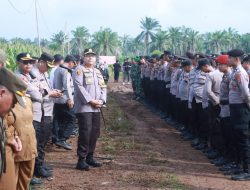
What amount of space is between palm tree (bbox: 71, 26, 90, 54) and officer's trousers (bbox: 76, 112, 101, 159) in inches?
2925

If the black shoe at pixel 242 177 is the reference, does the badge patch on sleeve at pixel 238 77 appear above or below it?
above

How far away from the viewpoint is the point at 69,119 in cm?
930

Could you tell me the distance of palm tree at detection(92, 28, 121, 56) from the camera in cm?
7900

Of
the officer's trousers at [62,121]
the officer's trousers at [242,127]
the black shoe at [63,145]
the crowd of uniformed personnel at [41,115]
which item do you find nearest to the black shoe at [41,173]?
the crowd of uniformed personnel at [41,115]

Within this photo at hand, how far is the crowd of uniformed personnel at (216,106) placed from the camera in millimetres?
6684

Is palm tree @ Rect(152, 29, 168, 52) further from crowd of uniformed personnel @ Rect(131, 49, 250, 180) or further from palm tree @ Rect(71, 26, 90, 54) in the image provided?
crowd of uniformed personnel @ Rect(131, 49, 250, 180)

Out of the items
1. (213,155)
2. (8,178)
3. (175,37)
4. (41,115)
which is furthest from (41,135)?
(175,37)

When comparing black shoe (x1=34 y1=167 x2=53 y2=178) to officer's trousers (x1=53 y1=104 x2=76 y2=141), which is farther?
officer's trousers (x1=53 y1=104 x2=76 y2=141)

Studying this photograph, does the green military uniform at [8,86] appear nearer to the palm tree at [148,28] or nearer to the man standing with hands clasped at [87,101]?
the man standing with hands clasped at [87,101]

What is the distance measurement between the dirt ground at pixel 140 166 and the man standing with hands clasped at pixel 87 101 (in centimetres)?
44

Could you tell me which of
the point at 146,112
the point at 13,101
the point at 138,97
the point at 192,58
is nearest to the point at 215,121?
the point at 192,58

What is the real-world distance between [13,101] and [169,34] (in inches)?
3435

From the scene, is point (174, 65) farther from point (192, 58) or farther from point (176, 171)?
point (176, 171)

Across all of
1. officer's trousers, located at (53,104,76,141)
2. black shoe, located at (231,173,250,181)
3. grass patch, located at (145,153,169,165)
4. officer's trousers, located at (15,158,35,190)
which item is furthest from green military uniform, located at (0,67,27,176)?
officer's trousers, located at (53,104,76,141)
